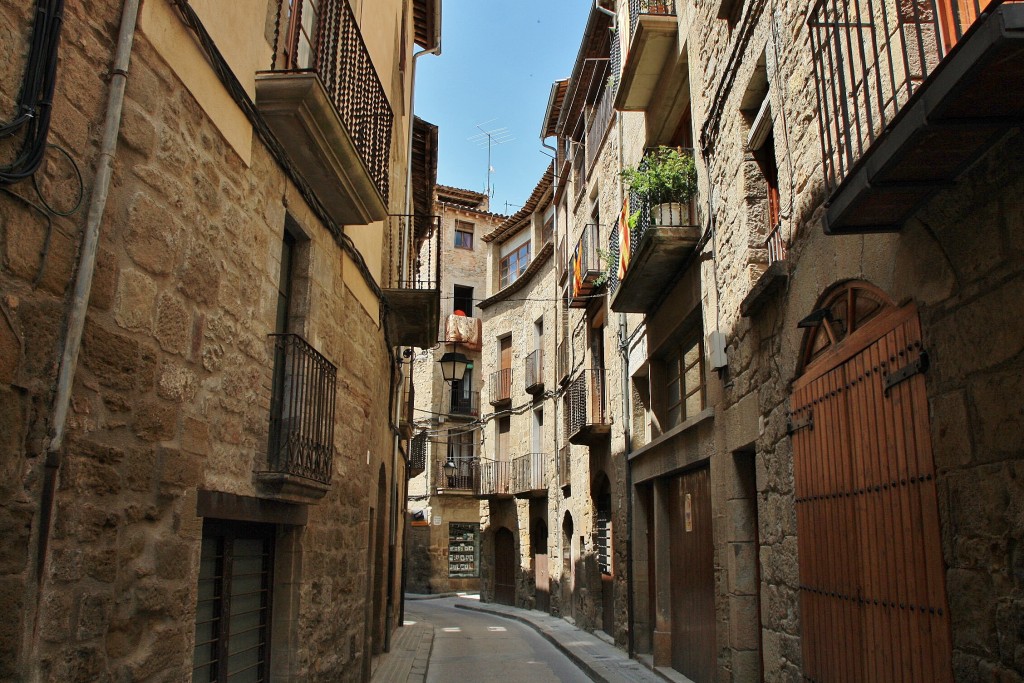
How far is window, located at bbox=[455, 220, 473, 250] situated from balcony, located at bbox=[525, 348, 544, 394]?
482 inches

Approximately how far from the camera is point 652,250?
8.89 m

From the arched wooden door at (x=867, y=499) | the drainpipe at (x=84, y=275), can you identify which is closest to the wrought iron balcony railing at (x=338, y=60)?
the drainpipe at (x=84, y=275)

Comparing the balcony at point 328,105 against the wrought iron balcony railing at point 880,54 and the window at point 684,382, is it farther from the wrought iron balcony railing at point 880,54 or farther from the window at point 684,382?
the window at point 684,382

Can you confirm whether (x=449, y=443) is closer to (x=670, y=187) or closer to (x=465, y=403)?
(x=465, y=403)

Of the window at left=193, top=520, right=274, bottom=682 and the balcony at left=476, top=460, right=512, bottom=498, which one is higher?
the balcony at left=476, top=460, right=512, bottom=498

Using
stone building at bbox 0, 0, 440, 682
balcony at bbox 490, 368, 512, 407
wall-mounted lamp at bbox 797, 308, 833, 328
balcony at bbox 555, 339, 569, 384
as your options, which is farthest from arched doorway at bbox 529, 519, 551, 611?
wall-mounted lamp at bbox 797, 308, 833, 328

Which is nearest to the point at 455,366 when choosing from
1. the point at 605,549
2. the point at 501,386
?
the point at 605,549

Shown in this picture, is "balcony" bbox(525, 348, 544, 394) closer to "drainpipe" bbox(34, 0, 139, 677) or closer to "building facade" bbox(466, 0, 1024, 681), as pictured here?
"building facade" bbox(466, 0, 1024, 681)

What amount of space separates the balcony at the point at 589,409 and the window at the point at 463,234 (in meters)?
17.4

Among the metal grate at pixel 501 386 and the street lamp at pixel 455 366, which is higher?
the metal grate at pixel 501 386

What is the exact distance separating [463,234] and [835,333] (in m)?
29.5

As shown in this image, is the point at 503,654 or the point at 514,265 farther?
the point at 514,265

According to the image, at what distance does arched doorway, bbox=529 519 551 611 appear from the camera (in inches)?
790

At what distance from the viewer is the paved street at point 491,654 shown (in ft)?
34.3
